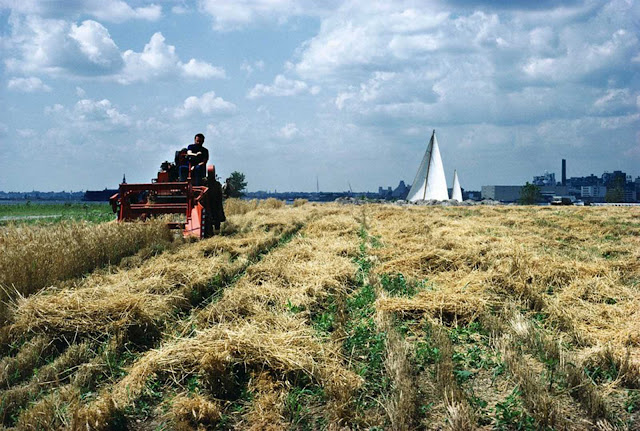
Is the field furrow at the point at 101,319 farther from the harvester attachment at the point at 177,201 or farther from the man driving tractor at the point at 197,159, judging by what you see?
the man driving tractor at the point at 197,159

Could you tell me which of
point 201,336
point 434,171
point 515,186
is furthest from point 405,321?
point 515,186

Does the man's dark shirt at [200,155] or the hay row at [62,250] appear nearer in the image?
the hay row at [62,250]

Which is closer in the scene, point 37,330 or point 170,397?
point 170,397

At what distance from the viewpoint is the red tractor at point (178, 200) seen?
460 inches

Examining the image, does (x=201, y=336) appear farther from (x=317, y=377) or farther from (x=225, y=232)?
(x=225, y=232)

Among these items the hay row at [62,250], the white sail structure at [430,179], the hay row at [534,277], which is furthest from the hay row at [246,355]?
the white sail structure at [430,179]

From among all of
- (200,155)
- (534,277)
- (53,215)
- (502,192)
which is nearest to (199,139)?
(200,155)

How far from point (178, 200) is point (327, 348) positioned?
32.5 feet

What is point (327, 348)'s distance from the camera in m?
4.25

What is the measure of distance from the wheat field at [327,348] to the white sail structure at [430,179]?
2133 inches

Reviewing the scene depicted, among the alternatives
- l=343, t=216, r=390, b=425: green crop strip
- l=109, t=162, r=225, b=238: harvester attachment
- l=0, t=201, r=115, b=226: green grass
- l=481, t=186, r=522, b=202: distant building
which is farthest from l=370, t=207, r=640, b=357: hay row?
l=481, t=186, r=522, b=202: distant building

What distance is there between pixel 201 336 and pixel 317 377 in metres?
1.21

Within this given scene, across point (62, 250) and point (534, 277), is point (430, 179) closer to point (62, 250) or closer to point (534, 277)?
point (534, 277)

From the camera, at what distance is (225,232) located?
1336 cm
